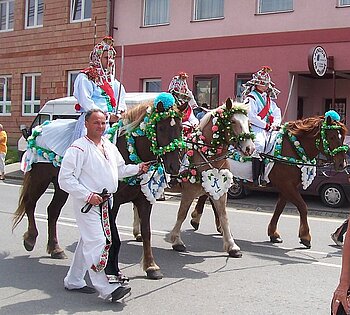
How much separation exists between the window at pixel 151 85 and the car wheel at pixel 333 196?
9.15 metres

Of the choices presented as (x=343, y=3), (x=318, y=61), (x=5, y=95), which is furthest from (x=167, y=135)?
(x=5, y=95)

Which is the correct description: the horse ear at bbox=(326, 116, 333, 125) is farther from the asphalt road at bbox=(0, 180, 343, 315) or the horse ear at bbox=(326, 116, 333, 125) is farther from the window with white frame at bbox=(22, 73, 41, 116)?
the window with white frame at bbox=(22, 73, 41, 116)

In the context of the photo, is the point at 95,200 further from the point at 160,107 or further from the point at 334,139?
the point at 334,139

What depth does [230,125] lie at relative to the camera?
8.04 m

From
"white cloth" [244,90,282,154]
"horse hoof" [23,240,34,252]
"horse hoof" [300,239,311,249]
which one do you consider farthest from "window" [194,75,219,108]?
"horse hoof" [23,240,34,252]

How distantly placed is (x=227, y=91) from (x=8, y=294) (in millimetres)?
13995

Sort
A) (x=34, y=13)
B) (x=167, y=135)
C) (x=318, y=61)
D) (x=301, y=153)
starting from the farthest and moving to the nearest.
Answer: (x=34, y=13) → (x=318, y=61) → (x=301, y=153) → (x=167, y=135)

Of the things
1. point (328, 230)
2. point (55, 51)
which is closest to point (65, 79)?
point (55, 51)

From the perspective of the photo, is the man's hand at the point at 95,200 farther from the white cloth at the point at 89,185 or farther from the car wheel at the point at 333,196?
the car wheel at the point at 333,196

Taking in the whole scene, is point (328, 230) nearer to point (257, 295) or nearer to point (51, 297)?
point (257, 295)

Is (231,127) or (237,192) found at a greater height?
(231,127)

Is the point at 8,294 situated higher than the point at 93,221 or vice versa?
the point at 93,221

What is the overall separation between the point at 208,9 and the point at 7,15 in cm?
1183

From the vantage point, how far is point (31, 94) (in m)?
25.7
